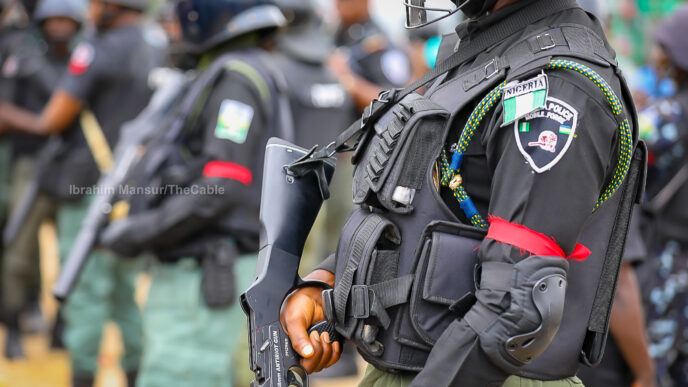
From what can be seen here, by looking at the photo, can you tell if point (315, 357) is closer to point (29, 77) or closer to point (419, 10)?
point (419, 10)

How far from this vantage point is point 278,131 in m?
3.59

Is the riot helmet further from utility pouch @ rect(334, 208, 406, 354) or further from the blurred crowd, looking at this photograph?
utility pouch @ rect(334, 208, 406, 354)

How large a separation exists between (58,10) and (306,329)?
427 centimetres

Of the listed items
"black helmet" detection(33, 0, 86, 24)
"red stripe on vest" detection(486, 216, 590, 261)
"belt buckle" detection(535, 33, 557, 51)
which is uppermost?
"black helmet" detection(33, 0, 86, 24)

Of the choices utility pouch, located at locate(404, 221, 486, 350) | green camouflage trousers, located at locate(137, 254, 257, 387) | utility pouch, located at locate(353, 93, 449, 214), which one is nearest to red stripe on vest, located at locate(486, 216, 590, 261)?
utility pouch, located at locate(404, 221, 486, 350)

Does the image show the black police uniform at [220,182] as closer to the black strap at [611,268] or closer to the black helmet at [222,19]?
the black helmet at [222,19]

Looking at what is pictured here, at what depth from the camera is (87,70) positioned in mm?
4562

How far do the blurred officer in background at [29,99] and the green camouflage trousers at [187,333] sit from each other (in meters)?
2.16

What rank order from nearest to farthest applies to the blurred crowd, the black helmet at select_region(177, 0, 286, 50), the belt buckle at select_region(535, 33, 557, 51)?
the belt buckle at select_region(535, 33, 557, 51)
the blurred crowd
the black helmet at select_region(177, 0, 286, 50)

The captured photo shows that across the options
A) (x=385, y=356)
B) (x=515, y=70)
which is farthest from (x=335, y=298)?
(x=515, y=70)

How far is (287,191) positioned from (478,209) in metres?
0.50

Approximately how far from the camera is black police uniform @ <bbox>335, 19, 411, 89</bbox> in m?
5.94

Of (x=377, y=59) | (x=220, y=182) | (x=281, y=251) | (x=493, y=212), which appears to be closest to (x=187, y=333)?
(x=220, y=182)

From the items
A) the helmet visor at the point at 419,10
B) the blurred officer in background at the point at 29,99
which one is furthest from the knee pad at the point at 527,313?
the blurred officer in background at the point at 29,99
